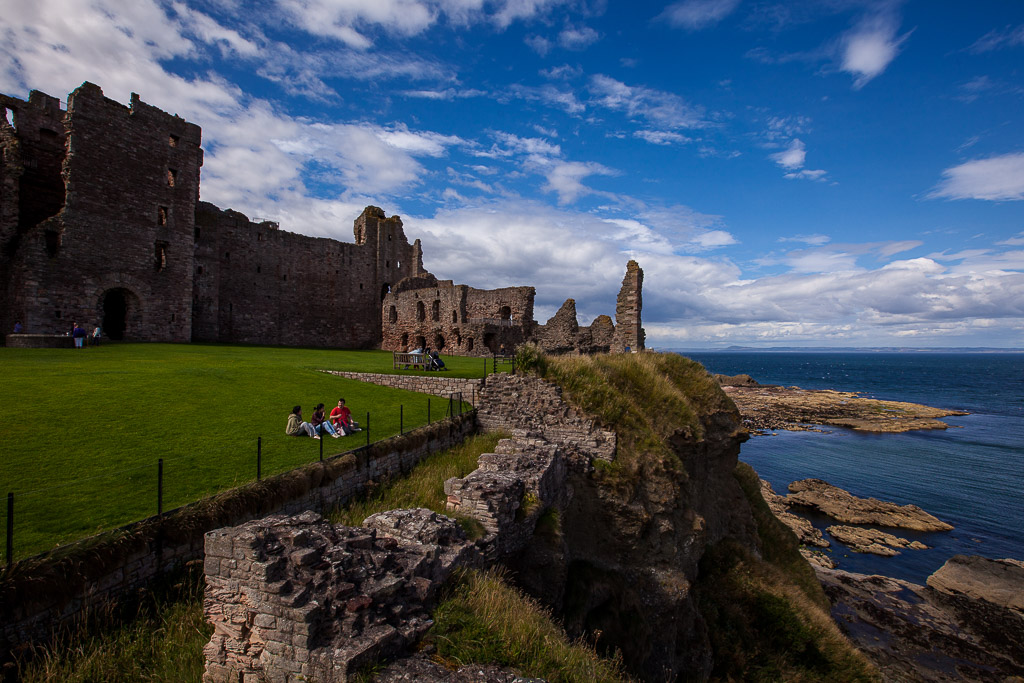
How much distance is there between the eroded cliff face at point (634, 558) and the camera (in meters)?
9.96

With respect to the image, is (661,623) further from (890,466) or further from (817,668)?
(890,466)

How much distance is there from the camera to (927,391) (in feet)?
273

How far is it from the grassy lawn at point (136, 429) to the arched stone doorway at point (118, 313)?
8379mm

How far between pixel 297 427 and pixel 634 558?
8625 millimetres

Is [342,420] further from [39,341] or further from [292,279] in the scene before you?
[292,279]

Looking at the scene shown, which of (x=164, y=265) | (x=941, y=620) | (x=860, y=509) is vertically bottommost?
(x=941, y=620)

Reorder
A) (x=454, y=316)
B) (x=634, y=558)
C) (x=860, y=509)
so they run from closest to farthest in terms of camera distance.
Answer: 1. (x=634, y=558)
2. (x=860, y=509)
3. (x=454, y=316)

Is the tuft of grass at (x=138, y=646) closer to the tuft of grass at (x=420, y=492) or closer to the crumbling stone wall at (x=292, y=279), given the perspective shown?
the tuft of grass at (x=420, y=492)

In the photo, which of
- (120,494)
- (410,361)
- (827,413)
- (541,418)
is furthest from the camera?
(827,413)

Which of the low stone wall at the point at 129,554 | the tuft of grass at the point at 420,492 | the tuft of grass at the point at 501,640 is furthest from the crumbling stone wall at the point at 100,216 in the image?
the tuft of grass at the point at 501,640

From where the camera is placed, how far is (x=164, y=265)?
26781mm

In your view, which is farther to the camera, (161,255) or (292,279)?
(292,279)

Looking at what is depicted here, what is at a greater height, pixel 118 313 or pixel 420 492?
pixel 118 313

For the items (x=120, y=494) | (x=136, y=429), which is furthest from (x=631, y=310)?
(x=120, y=494)
